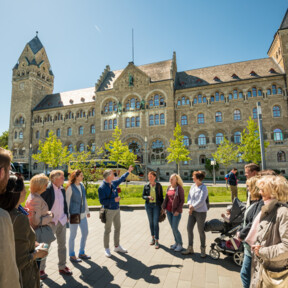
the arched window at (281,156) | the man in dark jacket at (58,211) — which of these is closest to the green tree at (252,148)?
the arched window at (281,156)

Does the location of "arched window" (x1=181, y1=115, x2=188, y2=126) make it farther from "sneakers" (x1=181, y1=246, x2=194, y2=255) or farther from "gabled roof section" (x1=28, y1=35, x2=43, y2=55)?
"gabled roof section" (x1=28, y1=35, x2=43, y2=55)

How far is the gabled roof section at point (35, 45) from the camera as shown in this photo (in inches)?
1698

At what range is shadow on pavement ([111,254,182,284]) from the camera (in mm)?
3688

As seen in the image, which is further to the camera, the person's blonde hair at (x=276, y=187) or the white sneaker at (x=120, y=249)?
the white sneaker at (x=120, y=249)

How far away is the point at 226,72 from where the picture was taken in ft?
102

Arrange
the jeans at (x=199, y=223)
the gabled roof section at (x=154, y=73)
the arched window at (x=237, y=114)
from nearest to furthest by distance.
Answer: the jeans at (x=199, y=223) < the arched window at (x=237, y=114) < the gabled roof section at (x=154, y=73)

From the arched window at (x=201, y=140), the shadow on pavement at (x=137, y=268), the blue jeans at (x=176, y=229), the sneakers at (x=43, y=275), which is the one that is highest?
the arched window at (x=201, y=140)

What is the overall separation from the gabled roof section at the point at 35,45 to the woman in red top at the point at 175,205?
50.1m

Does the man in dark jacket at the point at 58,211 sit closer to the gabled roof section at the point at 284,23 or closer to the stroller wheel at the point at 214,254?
the stroller wheel at the point at 214,254

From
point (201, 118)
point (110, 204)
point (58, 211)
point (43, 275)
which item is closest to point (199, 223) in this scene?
point (110, 204)

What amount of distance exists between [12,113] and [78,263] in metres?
47.2

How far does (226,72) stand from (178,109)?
10036 millimetres

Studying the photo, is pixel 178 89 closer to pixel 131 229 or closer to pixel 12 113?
pixel 131 229

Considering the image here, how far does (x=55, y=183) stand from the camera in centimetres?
412
